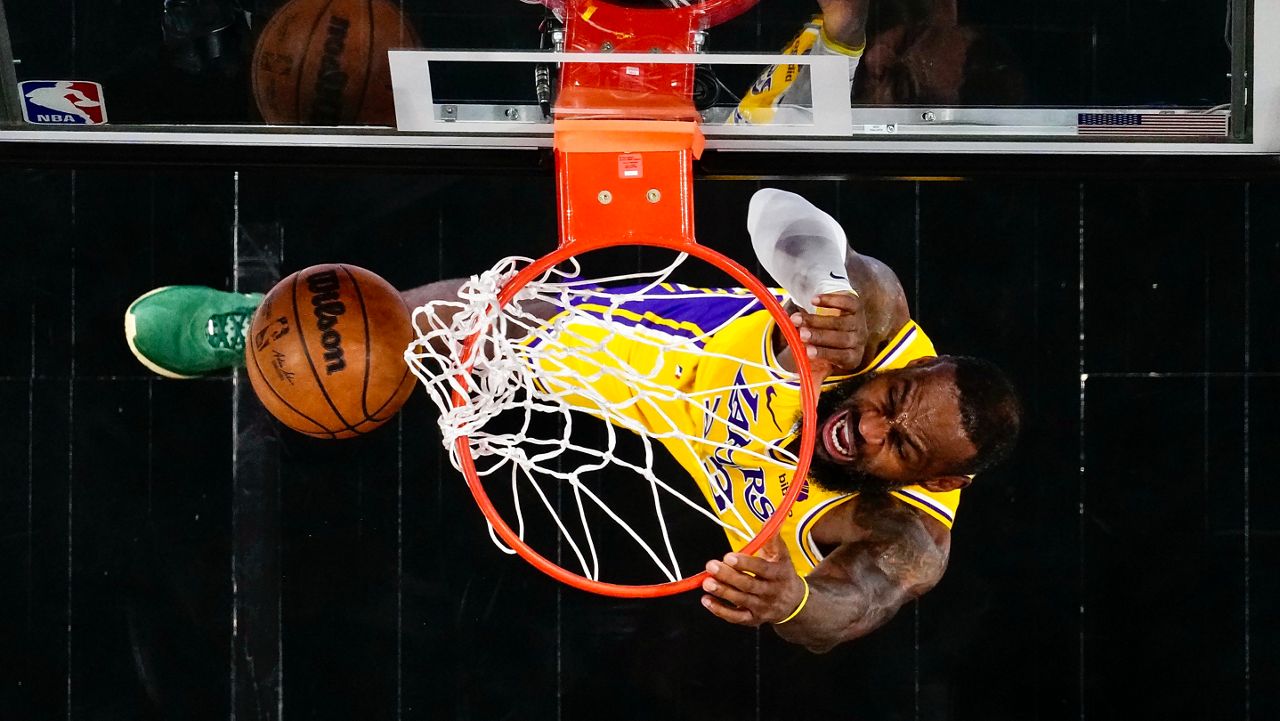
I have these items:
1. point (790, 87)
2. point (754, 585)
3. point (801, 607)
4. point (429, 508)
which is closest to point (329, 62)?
point (790, 87)

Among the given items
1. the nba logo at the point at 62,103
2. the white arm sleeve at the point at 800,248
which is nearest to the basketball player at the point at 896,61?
the white arm sleeve at the point at 800,248

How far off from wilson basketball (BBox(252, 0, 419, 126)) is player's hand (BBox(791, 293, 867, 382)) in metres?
0.69

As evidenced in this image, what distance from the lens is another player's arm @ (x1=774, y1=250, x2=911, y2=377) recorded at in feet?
5.60

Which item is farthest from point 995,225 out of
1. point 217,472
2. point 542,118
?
point 217,472

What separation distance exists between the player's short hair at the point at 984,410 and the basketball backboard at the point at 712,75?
39cm

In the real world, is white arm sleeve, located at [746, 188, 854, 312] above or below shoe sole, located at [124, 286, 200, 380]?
above

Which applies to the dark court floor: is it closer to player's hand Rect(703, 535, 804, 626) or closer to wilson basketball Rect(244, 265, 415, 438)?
wilson basketball Rect(244, 265, 415, 438)

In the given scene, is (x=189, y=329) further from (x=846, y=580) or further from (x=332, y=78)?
(x=846, y=580)

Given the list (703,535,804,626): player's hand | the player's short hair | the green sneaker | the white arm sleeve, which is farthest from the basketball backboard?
the green sneaker

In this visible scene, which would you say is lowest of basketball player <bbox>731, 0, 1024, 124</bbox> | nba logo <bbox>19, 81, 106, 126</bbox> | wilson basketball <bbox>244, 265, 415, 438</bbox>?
wilson basketball <bbox>244, 265, 415, 438</bbox>

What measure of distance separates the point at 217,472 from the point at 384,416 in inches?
36.8

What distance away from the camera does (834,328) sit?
5.62 ft

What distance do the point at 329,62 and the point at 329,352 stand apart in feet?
1.60

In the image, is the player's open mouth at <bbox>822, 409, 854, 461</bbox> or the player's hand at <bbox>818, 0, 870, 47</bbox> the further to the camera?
the player's open mouth at <bbox>822, 409, 854, 461</bbox>
